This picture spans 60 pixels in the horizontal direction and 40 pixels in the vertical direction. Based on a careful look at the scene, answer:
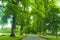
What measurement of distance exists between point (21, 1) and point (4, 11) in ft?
18.4

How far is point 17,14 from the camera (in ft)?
97.5


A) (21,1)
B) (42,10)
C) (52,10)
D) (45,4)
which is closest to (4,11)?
(21,1)

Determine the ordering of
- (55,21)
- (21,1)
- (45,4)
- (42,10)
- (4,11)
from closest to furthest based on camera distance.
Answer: (4,11) < (55,21) < (21,1) < (42,10) < (45,4)

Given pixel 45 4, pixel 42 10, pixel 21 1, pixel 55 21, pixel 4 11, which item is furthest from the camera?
pixel 45 4

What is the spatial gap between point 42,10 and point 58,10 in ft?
33.8

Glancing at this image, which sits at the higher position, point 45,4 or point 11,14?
point 45,4

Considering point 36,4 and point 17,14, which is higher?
point 36,4

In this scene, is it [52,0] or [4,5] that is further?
[52,0]

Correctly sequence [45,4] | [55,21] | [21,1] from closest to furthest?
[55,21] < [21,1] < [45,4]

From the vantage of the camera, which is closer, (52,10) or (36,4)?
(52,10)

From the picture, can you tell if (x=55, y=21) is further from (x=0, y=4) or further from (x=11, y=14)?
(x=0, y=4)

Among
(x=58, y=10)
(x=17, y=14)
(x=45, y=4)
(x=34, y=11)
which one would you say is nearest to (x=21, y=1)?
(x=17, y=14)

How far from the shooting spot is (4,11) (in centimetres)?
2870

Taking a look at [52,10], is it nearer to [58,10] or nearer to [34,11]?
[58,10]
